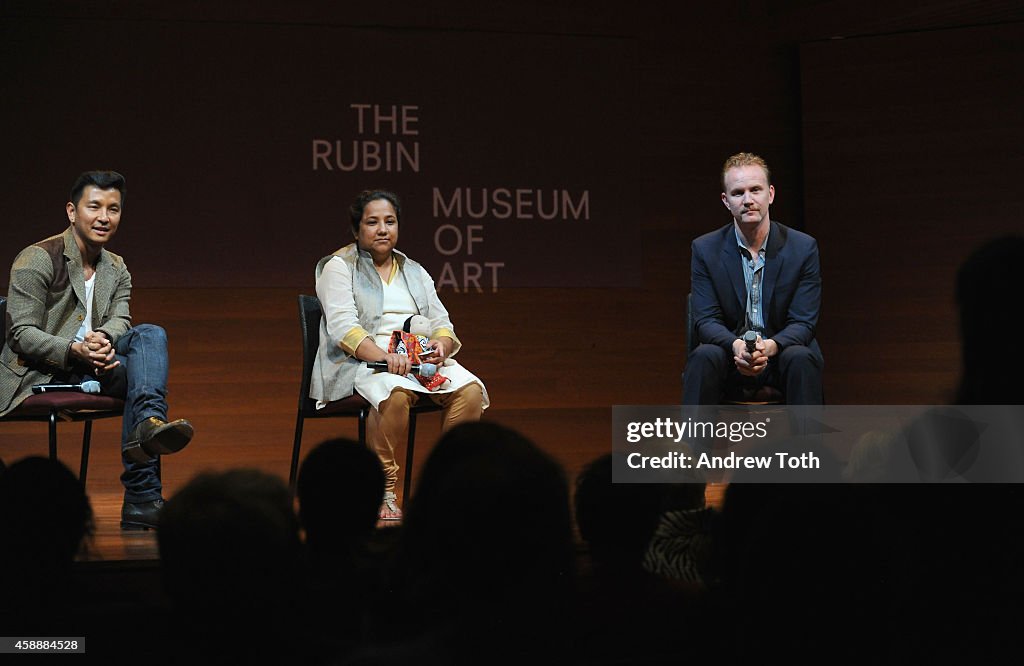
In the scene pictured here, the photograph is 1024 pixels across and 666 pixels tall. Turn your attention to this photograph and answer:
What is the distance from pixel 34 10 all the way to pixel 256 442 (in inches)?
84.4

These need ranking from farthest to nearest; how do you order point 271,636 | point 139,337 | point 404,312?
point 404,312 → point 139,337 → point 271,636

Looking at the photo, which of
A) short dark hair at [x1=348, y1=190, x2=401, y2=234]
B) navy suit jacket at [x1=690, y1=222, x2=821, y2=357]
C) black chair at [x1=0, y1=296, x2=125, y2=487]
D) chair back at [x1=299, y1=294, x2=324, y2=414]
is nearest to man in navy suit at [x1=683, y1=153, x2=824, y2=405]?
navy suit jacket at [x1=690, y1=222, x2=821, y2=357]

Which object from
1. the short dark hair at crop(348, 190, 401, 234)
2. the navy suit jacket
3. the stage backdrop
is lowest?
the navy suit jacket

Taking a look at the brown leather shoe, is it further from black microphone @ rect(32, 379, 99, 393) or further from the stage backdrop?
the stage backdrop

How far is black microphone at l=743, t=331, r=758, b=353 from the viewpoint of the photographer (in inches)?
127

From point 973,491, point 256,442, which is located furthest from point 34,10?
point 973,491

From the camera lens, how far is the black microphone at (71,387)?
3.12 meters

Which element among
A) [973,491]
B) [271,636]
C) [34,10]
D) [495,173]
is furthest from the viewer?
[495,173]

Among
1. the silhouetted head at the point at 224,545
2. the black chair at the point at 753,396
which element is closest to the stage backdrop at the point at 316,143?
the black chair at the point at 753,396

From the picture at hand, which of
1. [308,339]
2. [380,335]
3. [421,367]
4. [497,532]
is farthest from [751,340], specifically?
[497,532]

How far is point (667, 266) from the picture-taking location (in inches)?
199

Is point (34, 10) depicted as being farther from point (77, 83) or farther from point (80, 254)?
point (80, 254)

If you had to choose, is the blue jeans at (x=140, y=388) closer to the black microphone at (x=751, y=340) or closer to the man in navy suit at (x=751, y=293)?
the man in navy suit at (x=751, y=293)

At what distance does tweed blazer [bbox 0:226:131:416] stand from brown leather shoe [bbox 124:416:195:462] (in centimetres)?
35
